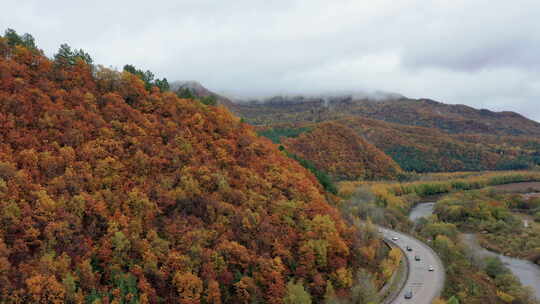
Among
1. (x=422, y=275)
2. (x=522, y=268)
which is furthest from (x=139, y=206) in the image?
(x=522, y=268)

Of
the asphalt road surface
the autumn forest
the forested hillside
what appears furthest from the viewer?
the asphalt road surface

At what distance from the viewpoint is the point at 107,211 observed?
47781 millimetres

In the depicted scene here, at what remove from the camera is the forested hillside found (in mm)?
41438

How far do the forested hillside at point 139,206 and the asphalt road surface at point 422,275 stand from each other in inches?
224

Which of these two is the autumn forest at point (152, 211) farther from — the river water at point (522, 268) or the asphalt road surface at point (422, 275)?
the river water at point (522, 268)

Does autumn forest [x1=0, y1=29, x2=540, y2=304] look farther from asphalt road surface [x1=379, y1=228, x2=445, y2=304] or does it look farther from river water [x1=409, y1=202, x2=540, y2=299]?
river water [x1=409, y1=202, x2=540, y2=299]

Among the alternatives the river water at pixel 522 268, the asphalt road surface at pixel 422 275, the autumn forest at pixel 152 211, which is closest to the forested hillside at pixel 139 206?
the autumn forest at pixel 152 211

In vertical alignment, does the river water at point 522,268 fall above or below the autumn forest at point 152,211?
below

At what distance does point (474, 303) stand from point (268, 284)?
124 ft

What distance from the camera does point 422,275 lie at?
6222cm

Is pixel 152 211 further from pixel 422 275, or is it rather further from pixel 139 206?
pixel 422 275

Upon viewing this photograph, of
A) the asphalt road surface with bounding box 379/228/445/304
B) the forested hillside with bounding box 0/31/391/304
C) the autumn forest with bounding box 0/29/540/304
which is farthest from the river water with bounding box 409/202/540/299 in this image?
the forested hillside with bounding box 0/31/391/304

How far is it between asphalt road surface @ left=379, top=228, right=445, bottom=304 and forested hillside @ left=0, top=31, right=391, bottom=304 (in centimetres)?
569

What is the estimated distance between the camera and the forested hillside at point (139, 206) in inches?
1631
